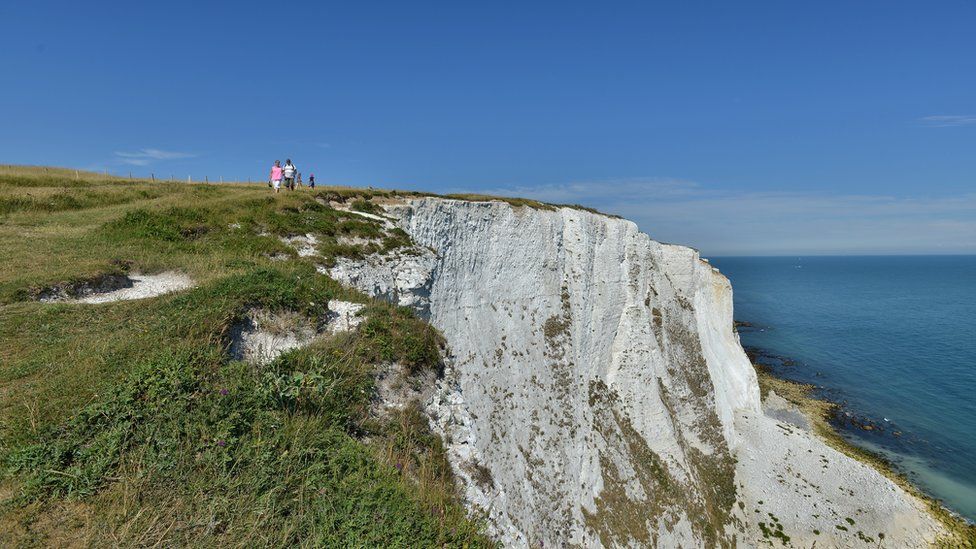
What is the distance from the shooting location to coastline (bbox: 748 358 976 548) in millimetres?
29766

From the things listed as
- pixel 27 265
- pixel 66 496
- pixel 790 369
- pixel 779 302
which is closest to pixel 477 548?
pixel 66 496

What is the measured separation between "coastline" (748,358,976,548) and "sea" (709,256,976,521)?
1.02m

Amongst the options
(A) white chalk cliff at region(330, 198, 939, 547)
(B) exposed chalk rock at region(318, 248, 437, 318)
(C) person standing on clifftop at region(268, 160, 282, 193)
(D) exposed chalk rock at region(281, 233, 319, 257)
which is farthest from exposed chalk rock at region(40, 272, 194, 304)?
(C) person standing on clifftop at region(268, 160, 282, 193)

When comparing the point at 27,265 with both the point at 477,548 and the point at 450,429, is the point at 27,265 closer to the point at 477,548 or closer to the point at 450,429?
the point at 450,429

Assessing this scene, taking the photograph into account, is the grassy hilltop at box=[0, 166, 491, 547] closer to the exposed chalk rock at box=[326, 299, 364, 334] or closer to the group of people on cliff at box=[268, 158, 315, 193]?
the exposed chalk rock at box=[326, 299, 364, 334]

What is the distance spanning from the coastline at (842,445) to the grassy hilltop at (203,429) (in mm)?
43451

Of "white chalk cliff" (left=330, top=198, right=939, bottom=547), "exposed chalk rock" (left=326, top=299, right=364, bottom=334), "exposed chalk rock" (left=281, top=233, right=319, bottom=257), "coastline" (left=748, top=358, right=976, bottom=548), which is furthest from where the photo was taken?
"coastline" (left=748, top=358, right=976, bottom=548)

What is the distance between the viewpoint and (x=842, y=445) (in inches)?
1645

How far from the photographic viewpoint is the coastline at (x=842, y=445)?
97.7ft

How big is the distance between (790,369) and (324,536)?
77480 millimetres

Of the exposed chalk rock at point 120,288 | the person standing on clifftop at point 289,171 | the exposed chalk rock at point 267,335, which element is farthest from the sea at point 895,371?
the person standing on clifftop at point 289,171

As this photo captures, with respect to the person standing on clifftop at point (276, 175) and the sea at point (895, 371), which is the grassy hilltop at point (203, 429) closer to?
the person standing on clifftop at point (276, 175)

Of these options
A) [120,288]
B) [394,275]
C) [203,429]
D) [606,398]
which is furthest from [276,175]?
[606,398]

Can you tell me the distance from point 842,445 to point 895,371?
3097 centimetres
